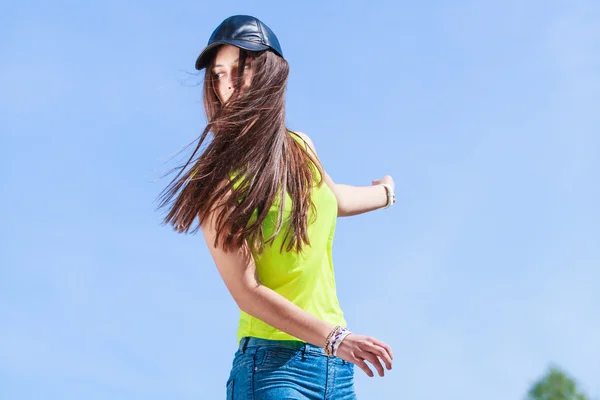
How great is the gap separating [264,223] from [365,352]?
2.01 feet

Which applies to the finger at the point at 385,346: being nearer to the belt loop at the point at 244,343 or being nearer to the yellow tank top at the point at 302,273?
the yellow tank top at the point at 302,273

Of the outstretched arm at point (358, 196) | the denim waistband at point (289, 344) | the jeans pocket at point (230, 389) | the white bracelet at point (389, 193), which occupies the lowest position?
the jeans pocket at point (230, 389)

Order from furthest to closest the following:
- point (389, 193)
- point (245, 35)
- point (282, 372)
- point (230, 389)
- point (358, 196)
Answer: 1. point (389, 193)
2. point (358, 196)
3. point (245, 35)
4. point (230, 389)
5. point (282, 372)

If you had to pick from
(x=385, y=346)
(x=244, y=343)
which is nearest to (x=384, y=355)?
(x=385, y=346)

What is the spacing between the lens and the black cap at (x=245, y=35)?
10.0 ft

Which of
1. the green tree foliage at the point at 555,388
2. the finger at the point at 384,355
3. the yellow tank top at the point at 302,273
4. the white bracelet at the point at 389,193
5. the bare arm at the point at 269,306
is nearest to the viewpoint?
the finger at the point at 384,355

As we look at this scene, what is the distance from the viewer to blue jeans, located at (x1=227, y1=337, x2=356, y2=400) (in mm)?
2801

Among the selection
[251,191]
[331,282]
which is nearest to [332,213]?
[331,282]

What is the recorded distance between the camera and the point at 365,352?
2615 mm

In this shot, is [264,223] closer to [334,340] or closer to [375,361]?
[334,340]

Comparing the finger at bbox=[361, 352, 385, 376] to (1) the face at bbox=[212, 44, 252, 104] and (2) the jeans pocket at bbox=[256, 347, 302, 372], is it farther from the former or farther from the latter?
(1) the face at bbox=[212, 44, 252, 104]

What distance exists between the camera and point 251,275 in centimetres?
283

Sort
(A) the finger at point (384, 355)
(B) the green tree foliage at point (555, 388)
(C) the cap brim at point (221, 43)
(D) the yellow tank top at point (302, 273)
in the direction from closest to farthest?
(A) the finger at point (384, 355), (D) the yellow tank top at point (302, 273), (C) the cap brim at point (221, 43), (B) the green tree foliage at point (555, 388)

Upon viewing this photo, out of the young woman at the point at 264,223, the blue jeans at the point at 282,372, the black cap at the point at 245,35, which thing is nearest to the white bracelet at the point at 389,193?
the young woman at the point at 264,223
